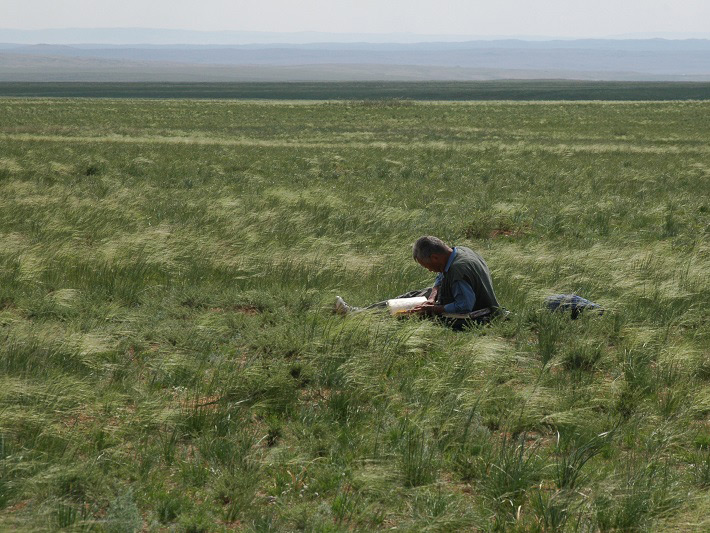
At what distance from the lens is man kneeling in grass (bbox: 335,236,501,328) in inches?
274

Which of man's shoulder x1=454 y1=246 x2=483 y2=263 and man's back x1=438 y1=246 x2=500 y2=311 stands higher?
man's shoulder x1=454 y1=246 x2=483 y2=263

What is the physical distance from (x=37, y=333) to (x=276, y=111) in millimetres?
55102

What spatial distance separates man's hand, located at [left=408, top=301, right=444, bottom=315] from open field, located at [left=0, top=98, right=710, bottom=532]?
0.40 m

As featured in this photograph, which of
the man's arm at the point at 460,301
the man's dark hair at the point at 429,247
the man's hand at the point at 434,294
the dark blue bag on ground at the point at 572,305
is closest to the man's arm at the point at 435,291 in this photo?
the man's hand at the point at 434,294

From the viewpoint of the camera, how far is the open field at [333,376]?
3996 mm

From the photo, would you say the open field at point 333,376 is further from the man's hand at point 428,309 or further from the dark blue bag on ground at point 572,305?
the man's hand at point 428,309

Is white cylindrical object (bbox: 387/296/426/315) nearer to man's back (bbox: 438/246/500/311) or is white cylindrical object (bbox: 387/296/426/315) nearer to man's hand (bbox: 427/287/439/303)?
man's hand (bbox: 427/287/439/303)

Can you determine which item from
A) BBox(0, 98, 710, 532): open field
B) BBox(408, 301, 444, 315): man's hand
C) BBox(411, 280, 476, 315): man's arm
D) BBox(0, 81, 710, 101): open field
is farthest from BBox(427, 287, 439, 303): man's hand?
BBox(0, 81, 710, 101): open field

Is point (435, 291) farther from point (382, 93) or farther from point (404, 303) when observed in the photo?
point (382, 93)

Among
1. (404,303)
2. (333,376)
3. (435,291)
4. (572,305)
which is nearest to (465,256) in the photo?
(435,291)

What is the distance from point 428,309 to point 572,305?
1.36 m

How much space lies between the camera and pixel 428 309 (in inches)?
280

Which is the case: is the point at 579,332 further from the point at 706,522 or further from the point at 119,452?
the point at 119,452

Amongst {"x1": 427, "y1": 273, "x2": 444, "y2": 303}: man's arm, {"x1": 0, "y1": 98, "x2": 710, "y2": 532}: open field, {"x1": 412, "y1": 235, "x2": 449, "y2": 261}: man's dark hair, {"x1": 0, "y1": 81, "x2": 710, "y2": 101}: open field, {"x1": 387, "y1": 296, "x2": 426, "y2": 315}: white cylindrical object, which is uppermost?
{"x1": 0, "y1": 81, "x2": 710, "y2": 101}: open field
